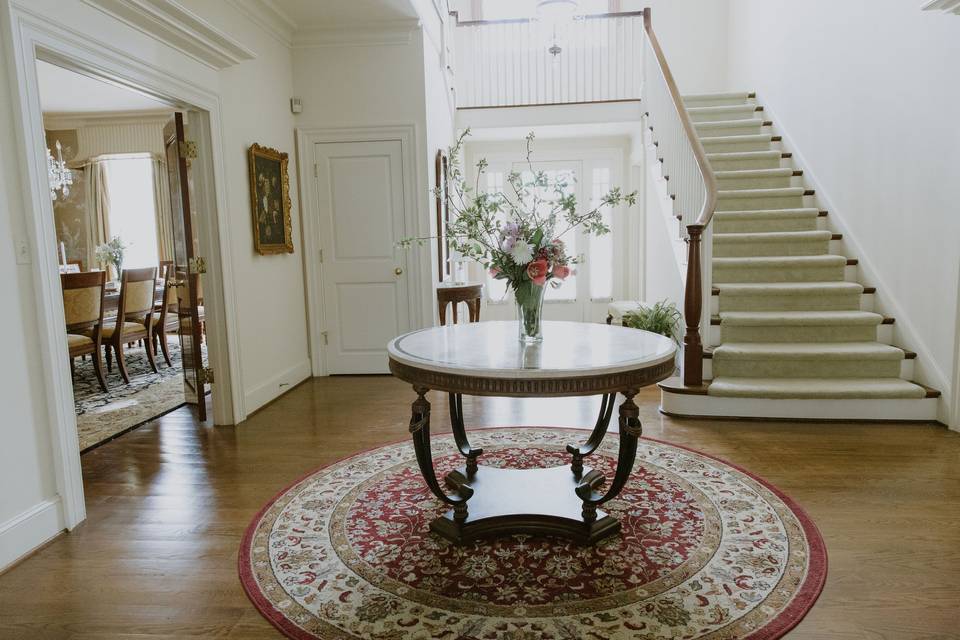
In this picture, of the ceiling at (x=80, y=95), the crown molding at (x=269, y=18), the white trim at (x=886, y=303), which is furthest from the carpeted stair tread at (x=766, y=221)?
the ceiling at (x=80, y=95)

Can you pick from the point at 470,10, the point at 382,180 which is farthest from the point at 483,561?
the point at 470,10

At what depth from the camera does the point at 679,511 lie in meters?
2.71

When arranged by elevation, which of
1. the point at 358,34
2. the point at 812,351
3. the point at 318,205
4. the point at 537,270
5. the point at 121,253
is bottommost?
the point at 812,351

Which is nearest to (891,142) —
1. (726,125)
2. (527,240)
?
(726,125)

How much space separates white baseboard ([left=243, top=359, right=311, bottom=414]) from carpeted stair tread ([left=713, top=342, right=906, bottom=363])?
3214 millimetres

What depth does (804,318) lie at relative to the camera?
445 cm

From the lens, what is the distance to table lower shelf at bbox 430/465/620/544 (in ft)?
7.98

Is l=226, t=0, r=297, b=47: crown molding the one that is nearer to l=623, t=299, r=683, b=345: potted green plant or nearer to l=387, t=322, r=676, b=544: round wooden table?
l=387, t=322, r=676, b=544: round wooden table

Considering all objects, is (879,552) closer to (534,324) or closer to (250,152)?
(534,324)

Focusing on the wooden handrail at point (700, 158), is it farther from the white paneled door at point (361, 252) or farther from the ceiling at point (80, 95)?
the ceiling at point (80, 95)

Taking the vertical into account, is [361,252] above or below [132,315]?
above

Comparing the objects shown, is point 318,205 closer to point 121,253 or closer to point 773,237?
point 121,253

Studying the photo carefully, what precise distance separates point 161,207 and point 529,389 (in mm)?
8096

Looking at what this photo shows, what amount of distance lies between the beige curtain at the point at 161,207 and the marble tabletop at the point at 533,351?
7105 mm
